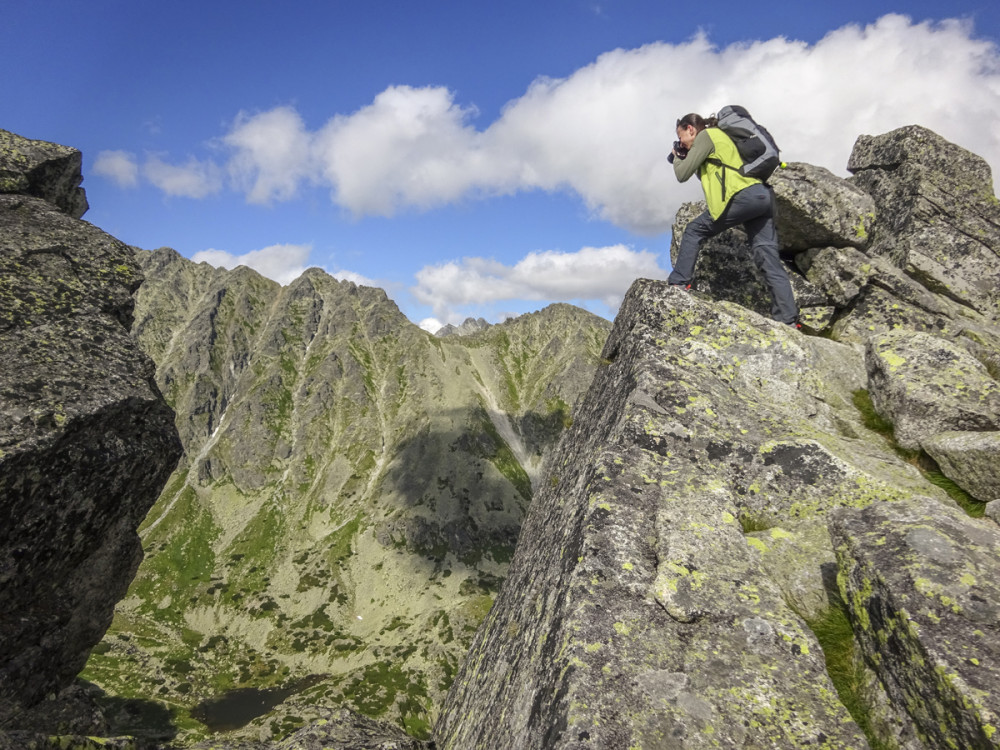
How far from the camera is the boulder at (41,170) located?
17922mm

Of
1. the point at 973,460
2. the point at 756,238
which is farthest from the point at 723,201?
the point at 973,460

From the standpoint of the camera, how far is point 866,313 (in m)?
15.5

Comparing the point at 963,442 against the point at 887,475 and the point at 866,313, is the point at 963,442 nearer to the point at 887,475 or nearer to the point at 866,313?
the point at 887,475

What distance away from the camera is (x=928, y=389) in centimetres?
1029

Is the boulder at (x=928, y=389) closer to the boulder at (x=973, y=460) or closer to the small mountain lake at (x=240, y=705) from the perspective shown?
the boulder at (x=973, y=460)

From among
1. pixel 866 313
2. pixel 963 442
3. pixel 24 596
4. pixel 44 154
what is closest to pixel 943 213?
pixel 866 313

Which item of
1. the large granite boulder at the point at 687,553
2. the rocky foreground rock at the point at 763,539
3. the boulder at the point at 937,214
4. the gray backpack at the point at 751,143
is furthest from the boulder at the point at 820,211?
the large granite boulder at the point at 687,553

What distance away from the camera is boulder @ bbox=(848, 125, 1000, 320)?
18.7m

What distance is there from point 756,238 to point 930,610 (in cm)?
1102

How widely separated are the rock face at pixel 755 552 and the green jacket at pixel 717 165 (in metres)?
2.81

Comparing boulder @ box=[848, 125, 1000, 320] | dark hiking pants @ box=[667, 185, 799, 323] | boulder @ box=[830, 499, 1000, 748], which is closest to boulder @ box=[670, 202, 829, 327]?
dark hiking pants @ box=[667, 185, 799, 323]

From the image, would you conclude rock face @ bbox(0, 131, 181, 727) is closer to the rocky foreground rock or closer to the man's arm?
the rocky foreground rock

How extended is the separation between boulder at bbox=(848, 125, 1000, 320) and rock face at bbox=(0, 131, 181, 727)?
26.6m

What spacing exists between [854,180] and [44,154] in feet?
110
